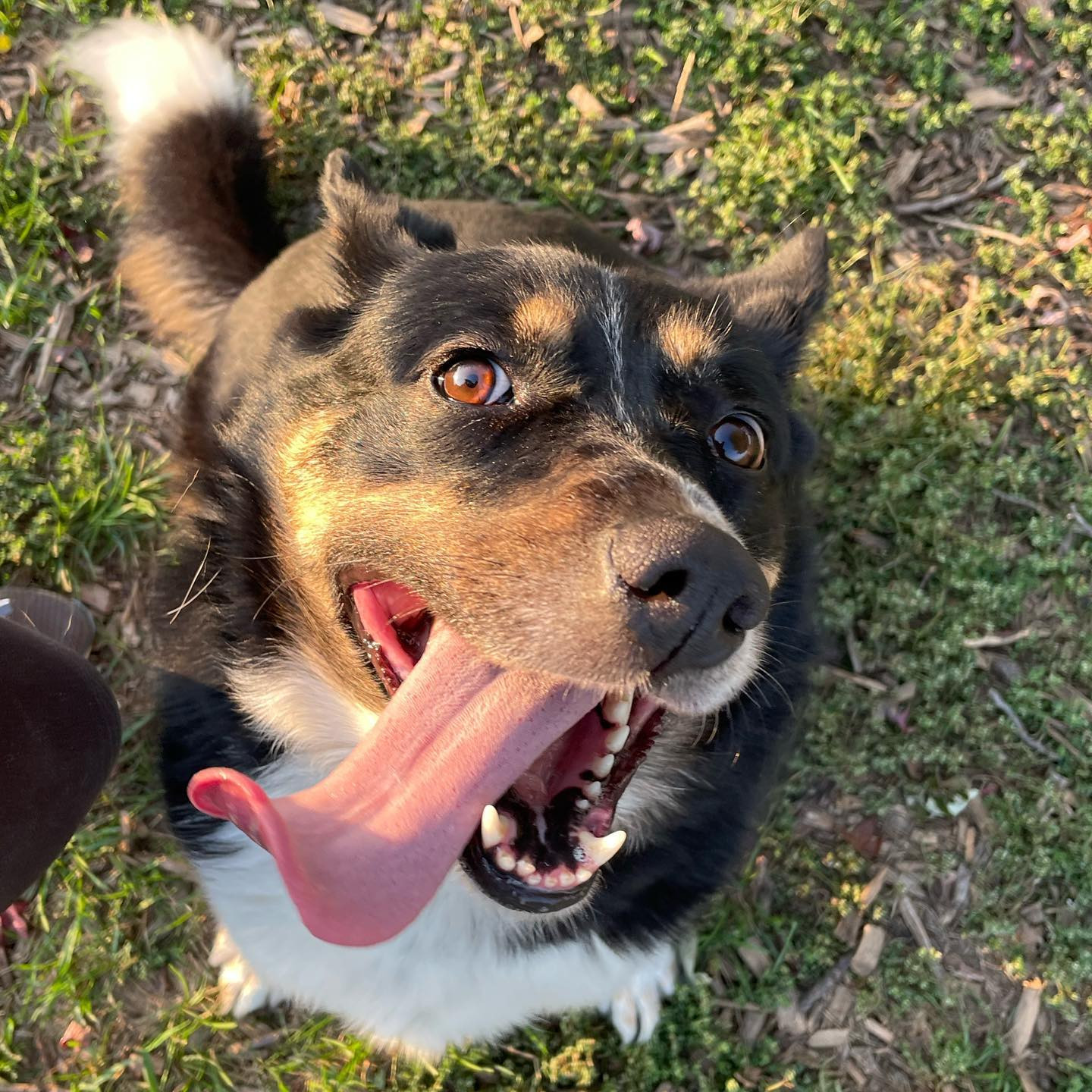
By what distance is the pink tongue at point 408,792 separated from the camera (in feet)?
7.06

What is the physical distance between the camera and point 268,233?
3.96 meters

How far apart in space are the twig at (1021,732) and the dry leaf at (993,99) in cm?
278

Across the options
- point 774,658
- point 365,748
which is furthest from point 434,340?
point 774,658

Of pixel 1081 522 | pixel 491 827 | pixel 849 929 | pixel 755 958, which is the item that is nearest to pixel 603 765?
pixel 491 827

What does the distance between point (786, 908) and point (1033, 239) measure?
3.24m

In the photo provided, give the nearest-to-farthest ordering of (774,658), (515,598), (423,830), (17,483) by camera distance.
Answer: (515,598) < (423,830) < (774,658) < (17,483)

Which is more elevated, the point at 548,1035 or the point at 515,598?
the point at 515,598

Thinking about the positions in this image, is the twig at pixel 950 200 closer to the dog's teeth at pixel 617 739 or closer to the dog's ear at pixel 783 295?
the dog's ear at pixel 783 295

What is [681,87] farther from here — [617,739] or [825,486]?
[617,739]

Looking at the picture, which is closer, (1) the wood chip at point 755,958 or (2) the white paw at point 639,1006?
(2) the white paw at point 639,1006

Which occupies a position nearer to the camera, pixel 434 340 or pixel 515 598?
pixel 515 598

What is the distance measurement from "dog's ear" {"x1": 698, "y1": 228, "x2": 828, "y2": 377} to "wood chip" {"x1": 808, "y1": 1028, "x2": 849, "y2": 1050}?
2.66 meters

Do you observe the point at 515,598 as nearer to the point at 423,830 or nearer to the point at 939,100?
the point at 423,830

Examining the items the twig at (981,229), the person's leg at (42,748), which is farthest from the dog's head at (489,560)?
the twig at (981,229)
